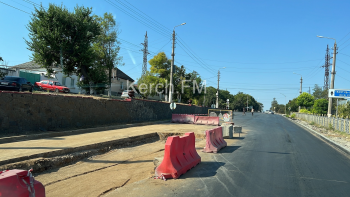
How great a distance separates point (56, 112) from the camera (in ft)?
40.8

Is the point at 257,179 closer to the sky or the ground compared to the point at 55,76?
closer to the ground

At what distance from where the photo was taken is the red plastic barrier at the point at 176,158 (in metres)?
5.92

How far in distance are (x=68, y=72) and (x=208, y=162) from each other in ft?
63.2

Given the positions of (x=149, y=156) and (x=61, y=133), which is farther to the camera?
(x=61, y=133)

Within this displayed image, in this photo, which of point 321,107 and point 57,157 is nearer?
point 57,157

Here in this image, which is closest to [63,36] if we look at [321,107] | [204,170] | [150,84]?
[204,170]

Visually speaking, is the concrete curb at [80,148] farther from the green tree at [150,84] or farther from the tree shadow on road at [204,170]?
the green tree at [150,84]

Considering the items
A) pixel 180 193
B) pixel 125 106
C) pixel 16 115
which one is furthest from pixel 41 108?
pixel 180 193

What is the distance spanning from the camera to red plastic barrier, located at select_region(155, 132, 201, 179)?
5.92m

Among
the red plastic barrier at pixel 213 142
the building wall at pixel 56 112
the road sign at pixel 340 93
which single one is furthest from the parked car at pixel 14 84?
the road sign at pixel 340 93

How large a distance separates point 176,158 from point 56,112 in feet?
28.8

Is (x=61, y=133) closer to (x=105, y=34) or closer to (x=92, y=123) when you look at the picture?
(x=92, y=123)

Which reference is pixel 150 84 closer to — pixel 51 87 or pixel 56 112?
pixel 51 87

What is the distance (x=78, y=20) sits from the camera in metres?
20.8
